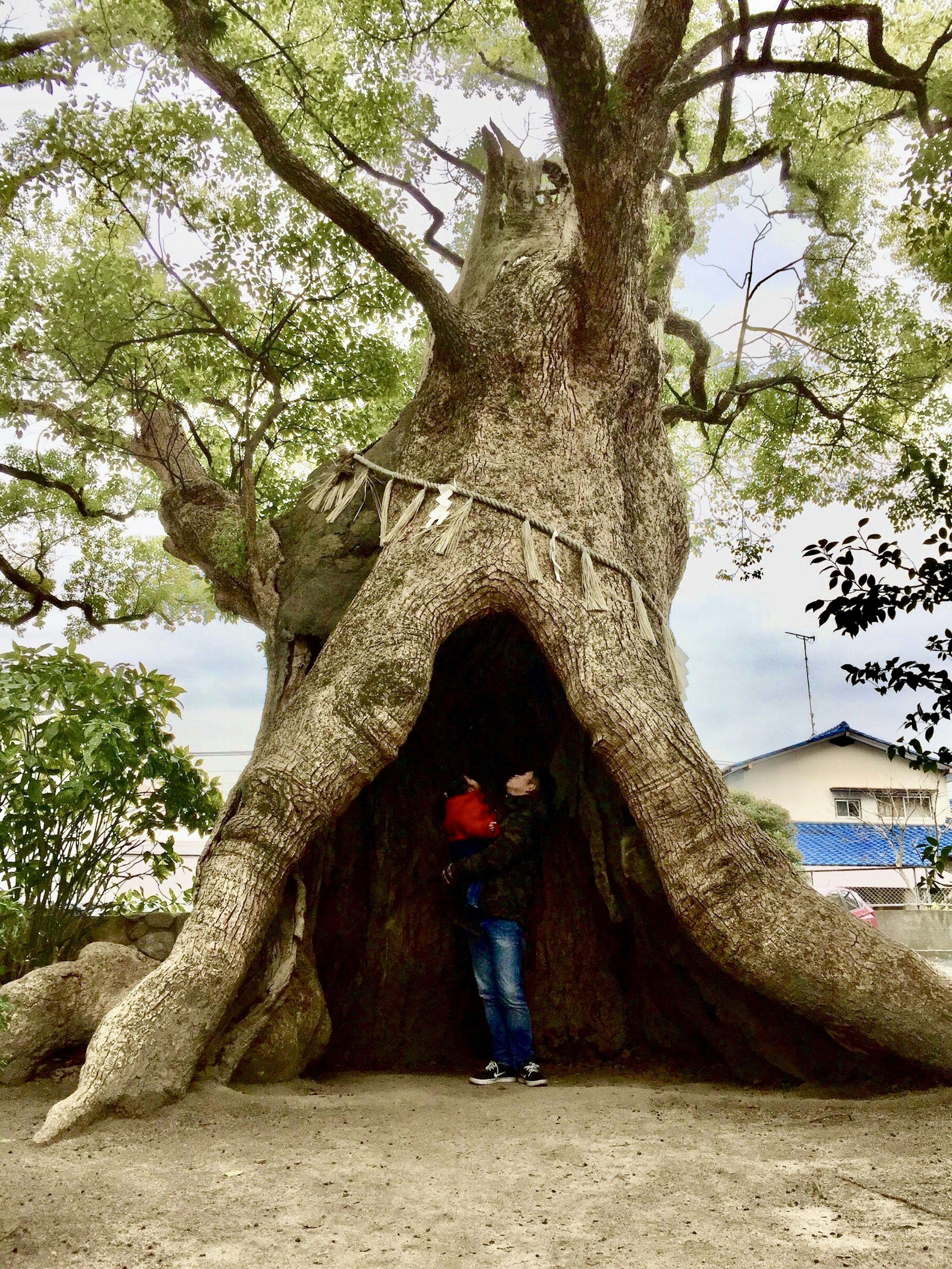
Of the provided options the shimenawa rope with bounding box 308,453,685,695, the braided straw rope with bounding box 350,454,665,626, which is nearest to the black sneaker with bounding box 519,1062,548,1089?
the shimenawa rope with bounding box 308,453,685,695

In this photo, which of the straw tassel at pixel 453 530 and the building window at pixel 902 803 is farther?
the building window at pixel 902 803

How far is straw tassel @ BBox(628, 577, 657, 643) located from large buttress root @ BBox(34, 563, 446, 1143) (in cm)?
117

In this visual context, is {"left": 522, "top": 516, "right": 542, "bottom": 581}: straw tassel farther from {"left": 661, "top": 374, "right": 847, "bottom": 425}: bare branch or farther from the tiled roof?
the tiled roof

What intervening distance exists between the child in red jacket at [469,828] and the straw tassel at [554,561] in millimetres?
1210

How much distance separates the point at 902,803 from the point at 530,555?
628 inches

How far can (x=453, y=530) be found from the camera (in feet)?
16.6

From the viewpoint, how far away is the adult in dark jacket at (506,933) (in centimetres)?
466

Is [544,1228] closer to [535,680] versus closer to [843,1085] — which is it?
[843,1085]

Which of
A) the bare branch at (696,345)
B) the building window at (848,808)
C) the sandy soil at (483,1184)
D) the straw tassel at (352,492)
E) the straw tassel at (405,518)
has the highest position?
the bare branch at (696,345)

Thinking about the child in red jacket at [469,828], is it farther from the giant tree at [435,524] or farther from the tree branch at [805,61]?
the tree branch at [805,61]

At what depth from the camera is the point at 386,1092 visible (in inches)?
164

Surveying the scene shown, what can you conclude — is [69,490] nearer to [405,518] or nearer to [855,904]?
[405,518]

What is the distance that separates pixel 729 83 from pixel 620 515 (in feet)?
17.7

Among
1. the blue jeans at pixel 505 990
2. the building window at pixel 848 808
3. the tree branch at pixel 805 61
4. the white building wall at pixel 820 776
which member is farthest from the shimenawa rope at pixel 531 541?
the building window at pixel 848 808
